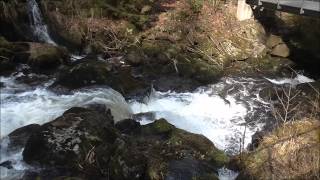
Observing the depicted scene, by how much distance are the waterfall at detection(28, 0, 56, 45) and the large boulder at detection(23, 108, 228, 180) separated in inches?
261

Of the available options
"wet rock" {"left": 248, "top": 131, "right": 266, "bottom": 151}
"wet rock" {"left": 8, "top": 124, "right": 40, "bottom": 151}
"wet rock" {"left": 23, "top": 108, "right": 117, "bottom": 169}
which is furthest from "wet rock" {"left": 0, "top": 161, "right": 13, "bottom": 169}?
"wet rock" {"left": 248, "top": 131, "right": 266, "bottom": 151}

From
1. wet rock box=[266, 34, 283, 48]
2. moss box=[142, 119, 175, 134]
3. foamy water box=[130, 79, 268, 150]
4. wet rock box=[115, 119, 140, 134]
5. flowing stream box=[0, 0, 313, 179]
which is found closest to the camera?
moss box=[142, 119, 175, 134]

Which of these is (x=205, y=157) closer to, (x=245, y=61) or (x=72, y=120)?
(x=72, y=120)

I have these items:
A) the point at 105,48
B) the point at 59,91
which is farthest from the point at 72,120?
the point at 105,48

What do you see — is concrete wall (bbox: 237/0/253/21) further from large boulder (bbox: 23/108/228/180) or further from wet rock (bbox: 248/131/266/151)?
large boulder (bbox: 23/108/228/180)

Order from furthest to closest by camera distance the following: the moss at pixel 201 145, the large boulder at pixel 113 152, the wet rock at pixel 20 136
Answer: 1. the wet rock at pixel 20 136
2. the moss at pixel 201 145
3. the large boulder at pixel 113 152

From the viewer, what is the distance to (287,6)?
586 inches

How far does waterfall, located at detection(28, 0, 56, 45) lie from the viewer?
16.1 meters

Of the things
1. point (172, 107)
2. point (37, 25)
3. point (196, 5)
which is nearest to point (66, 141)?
point (172, 107)

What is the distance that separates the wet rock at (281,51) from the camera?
16.3 meters

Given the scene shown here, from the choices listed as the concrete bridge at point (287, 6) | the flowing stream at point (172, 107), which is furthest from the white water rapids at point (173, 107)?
the concrete bridge at point (287, 6)

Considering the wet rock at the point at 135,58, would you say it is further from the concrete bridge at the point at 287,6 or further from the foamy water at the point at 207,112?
the concrete bridge at the point at 287,6

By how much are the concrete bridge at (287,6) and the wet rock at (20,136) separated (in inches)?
357

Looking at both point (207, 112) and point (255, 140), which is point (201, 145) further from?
point (207, 112)
